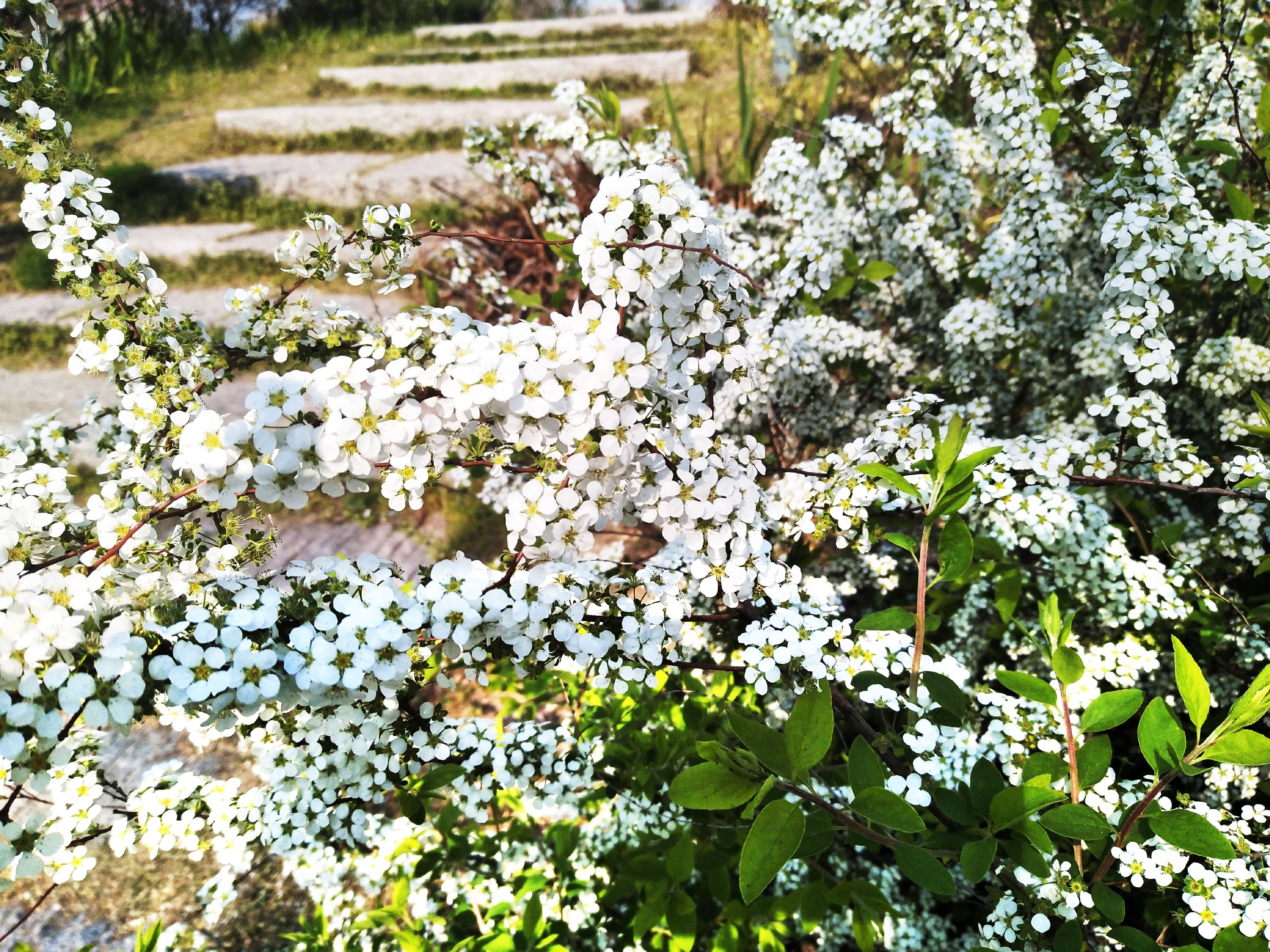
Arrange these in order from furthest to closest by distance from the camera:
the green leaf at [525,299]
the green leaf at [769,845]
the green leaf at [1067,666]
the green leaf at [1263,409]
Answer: the green leaf at [525,299]
the green leaf at [1263,409]
the green leaf at [1067,666]
the green leaf at [769,845]

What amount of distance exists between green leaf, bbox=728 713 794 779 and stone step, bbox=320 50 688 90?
7.11m

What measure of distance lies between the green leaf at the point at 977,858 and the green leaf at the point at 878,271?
5.62ft

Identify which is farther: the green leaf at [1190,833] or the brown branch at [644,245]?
the brown branch at [644,245]

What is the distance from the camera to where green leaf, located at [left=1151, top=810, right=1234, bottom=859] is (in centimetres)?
100

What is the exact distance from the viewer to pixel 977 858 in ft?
3.51

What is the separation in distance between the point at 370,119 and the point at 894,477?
7108 millimetres

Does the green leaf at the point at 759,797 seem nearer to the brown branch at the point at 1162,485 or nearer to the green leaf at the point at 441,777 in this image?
the green leaf at the point at 441,777

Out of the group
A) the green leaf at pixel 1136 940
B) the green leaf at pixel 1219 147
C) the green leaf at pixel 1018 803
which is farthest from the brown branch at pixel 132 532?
the green leaf at pixel 1219 147

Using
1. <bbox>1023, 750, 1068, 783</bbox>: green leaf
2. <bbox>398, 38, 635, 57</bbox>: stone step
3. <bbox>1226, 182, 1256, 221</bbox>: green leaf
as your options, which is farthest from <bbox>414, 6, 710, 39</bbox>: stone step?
<bbox>1023, 750, 1068, 783</bbox>: green leaf

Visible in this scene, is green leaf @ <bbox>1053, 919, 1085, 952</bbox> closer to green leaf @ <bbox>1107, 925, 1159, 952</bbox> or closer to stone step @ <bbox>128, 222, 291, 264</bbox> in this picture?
green leaf @ <bbox>1107, 925, 1159, 952</bbox>

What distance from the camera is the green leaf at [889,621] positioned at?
1.24m

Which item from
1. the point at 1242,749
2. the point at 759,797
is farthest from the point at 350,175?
the point at 1242,749

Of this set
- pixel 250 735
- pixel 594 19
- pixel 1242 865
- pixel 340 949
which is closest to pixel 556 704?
pixel 340 949

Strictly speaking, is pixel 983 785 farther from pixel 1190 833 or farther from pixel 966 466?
pixel 966 466
